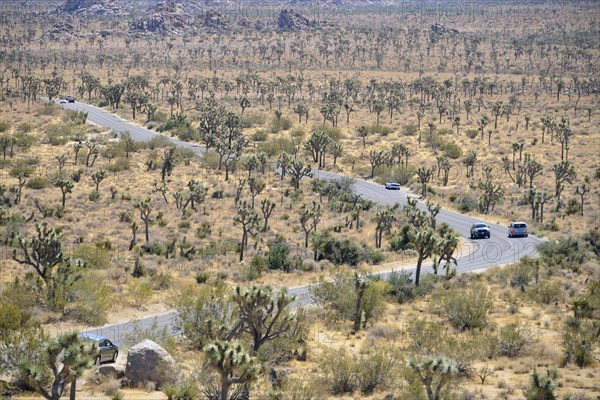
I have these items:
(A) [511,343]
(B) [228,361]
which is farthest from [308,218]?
(B) [228,361]

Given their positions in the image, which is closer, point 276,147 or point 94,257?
point 94,257

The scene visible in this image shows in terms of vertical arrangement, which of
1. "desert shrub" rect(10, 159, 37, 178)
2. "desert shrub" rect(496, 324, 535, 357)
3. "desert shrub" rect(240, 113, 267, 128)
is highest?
"desert shrub" rect(496, 324, 535, 357)

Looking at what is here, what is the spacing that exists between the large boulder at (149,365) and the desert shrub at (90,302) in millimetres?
7564

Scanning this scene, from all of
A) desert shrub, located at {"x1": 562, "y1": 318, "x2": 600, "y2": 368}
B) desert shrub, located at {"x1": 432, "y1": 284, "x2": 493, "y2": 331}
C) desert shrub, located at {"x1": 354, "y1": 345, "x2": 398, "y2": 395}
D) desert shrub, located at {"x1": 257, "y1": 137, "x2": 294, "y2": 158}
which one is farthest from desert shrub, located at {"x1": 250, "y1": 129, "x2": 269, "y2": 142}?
desert shrub, located at {"x1": 354, "y1": 345, "x2": 398, "y2": 395}

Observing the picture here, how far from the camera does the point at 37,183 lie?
63219mm

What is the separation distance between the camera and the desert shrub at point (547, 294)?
3688 cm

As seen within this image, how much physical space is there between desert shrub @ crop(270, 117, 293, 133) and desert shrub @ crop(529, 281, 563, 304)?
64891 mm

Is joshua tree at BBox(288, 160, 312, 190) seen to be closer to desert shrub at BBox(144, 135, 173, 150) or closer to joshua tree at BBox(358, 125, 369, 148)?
desert shrub at BBox(144, 135, 173, 150)

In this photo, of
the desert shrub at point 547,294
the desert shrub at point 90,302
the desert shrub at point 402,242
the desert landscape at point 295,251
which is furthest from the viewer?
the desert shrub at point 402,242

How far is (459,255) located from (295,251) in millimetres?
10689

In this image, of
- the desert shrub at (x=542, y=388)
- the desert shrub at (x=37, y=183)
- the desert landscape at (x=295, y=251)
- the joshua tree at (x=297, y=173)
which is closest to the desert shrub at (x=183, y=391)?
the desert landscape at (x=295, y=251)

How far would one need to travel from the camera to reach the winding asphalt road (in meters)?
31.4

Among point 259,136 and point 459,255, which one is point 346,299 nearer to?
point 459,255

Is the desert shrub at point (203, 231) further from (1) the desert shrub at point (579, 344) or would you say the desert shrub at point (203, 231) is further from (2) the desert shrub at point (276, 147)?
(2) the desert shrub at point (276, 147)
